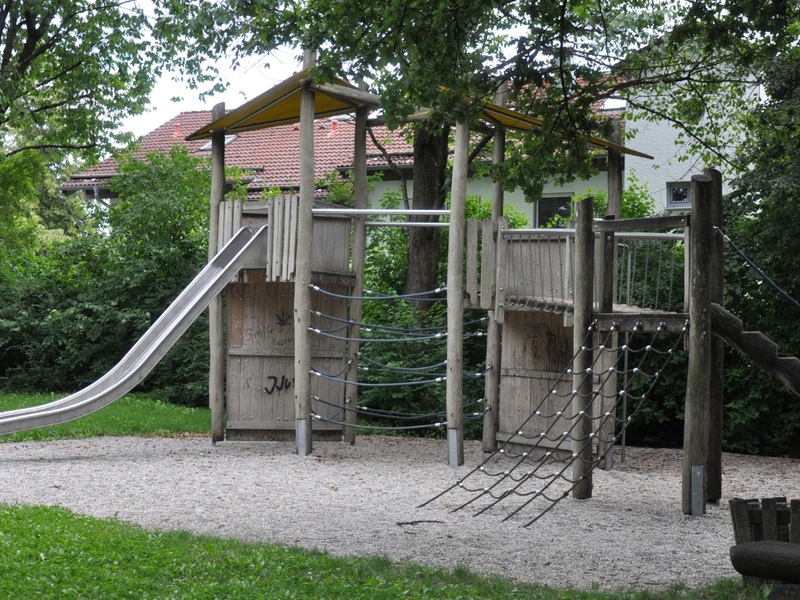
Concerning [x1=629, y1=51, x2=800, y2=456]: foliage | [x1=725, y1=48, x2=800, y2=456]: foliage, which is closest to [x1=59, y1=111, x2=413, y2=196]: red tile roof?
[x1=629, y1=51, x2=800, y2=456]: foliage

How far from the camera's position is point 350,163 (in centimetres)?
2464

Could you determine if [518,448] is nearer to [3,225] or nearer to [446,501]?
[446,501]

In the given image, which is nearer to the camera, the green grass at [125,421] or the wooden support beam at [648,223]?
the wooden support beam at [648,223]

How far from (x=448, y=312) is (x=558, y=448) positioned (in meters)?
2.38

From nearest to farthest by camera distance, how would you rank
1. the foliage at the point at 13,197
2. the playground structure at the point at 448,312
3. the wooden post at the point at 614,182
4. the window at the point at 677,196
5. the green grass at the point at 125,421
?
the playground structure at the point at 448,312, the wooden post at the point at 614,182, the green grass at the point at 125,421, the foliage at the point at 13,197, the window at the point at 677,196

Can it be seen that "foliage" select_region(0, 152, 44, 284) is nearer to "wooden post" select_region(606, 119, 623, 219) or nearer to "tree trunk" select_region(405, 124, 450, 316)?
"tree trunk" select_region(405, 124, 450, 316)

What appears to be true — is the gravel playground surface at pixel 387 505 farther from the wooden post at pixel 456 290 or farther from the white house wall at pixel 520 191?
the white house wall at pixel 520 191

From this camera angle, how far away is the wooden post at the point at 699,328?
7.91 metres

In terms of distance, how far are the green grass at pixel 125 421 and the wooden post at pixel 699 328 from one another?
26.8 feet

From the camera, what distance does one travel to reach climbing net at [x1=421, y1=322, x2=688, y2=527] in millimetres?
7922

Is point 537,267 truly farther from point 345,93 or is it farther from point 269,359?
Result: point 269,359

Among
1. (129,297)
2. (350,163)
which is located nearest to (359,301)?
(129,297)

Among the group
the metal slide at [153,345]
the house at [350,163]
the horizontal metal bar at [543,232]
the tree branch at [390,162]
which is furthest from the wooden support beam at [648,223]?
the house at [350,163]

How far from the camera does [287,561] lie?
572cm
